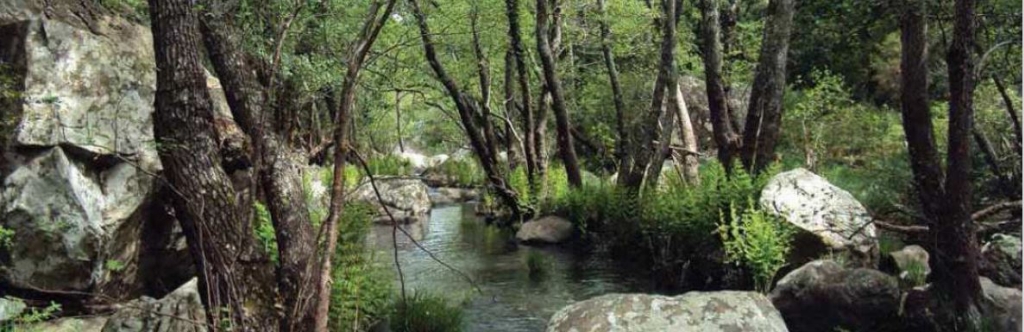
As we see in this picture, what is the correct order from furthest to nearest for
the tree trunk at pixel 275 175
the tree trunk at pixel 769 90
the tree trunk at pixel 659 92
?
the tree trunk at pixel 659 92
the tree trunk at pixel 769 90
the tree trunk at pixel 275 175

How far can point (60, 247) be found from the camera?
20.6ft

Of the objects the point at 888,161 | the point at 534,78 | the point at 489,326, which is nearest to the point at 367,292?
the point at 489,326

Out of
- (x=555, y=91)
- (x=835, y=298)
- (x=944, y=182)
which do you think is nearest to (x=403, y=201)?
(x=555, y=91)

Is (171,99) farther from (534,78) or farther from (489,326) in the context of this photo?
(534,78)

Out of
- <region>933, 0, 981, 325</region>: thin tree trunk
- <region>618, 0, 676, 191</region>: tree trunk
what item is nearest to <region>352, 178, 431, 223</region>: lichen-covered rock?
<region>618, 0, 676, 191</region>: tree trunk

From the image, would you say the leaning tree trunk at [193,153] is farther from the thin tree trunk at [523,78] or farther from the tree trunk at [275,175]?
the thin tree trunk at [523,78]

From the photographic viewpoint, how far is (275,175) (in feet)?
16.5

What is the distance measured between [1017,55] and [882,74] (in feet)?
33.1

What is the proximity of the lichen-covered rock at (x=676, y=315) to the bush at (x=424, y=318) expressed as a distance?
152cm

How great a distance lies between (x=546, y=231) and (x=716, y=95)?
439 cm

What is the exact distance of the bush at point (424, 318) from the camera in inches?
271

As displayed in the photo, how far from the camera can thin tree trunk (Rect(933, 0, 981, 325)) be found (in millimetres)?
5352

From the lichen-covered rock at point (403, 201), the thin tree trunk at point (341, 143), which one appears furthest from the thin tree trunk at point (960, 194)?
the lichen-covered rock at point (403, 201)

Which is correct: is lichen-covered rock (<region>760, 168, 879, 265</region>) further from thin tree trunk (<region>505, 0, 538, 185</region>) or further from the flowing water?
thin tree trunk (<region>505, 0, 538, 185</region>)
